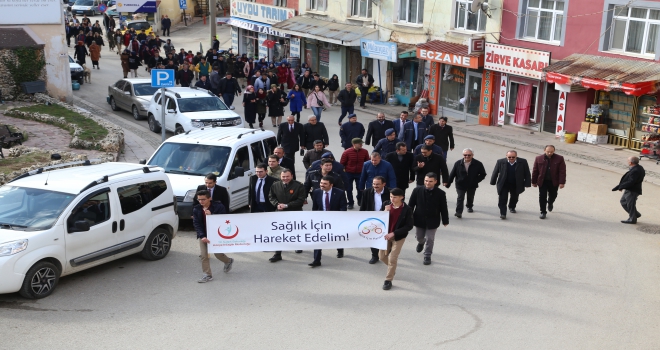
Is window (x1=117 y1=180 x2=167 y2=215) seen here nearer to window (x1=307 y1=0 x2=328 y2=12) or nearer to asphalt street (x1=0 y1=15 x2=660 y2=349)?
asphalt street (x1=0 y1=15 x2=660 y2=349)

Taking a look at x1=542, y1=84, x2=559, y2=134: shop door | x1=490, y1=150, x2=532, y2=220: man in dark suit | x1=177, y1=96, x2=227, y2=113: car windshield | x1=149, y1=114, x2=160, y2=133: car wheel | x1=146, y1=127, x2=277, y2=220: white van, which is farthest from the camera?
x1=542, y1=84, x2=559, y2=134: shop door

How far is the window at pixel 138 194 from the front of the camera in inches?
454

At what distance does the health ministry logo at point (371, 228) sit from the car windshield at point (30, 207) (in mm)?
4298

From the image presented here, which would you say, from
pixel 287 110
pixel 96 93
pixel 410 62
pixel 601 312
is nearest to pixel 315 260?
pixel 601 312

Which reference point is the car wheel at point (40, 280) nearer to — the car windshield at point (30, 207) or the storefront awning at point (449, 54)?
the car windshield at point (30, 207)

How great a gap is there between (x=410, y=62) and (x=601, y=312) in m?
21.6

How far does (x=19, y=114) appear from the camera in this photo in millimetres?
23484

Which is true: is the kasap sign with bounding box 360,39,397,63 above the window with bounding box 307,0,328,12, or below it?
below

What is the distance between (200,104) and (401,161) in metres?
10.5

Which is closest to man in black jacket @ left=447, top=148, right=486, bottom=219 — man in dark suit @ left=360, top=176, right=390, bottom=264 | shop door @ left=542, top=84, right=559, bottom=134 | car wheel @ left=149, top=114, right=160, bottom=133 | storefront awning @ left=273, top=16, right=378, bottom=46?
man in dark suit @ left=360, top=176, right=390, bottom=264

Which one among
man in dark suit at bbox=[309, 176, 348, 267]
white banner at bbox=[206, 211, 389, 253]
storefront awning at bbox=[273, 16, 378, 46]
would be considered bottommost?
white banner at bbox=[206, 211, 389, 253]

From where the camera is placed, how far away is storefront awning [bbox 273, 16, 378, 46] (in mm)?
32188

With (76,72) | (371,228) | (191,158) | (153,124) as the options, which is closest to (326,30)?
(76,72)

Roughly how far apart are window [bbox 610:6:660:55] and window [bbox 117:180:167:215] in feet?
52.4
